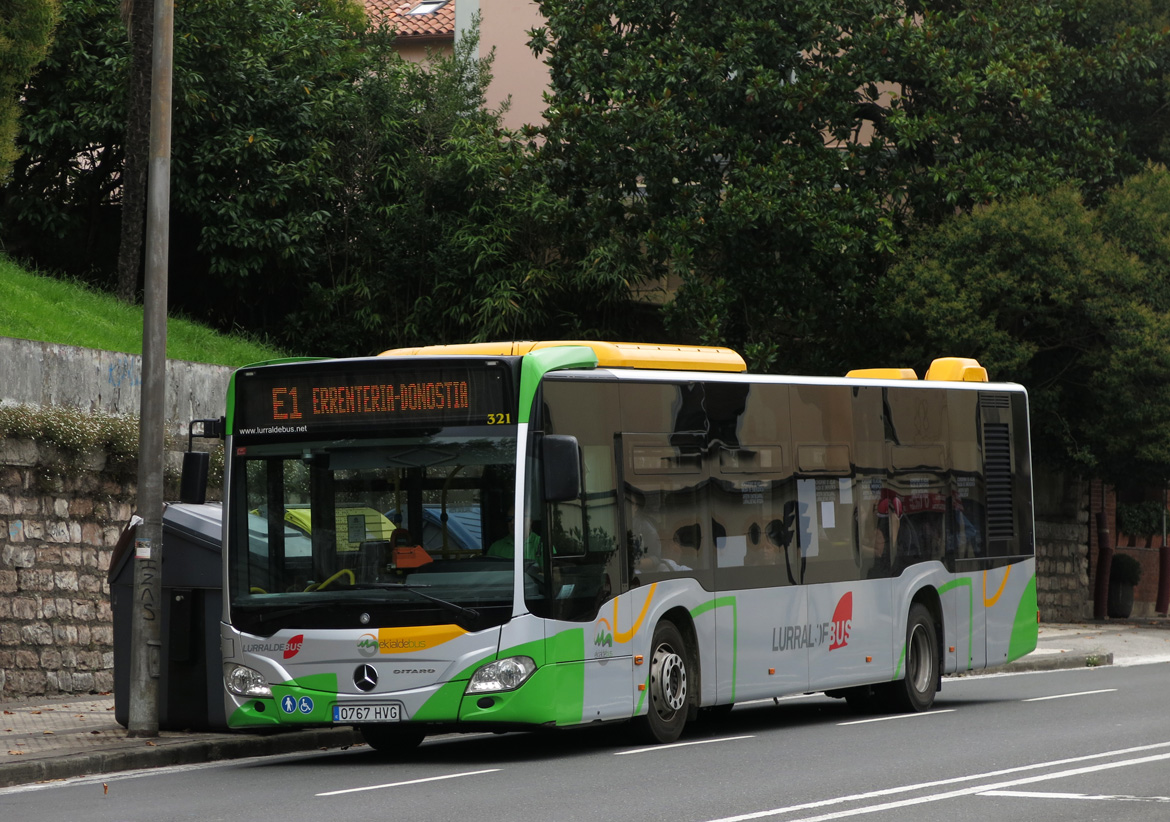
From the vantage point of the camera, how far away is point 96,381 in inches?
639

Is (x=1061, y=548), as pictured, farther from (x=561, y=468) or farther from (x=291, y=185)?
(x=561, y=468)

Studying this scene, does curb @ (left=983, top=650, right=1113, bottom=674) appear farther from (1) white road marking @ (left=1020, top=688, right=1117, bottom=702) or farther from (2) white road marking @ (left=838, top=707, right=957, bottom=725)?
(2) white road marking @ (left=838, top=707, right=957, bottom=725)

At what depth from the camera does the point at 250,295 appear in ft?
92.0

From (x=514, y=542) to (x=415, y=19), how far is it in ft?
113

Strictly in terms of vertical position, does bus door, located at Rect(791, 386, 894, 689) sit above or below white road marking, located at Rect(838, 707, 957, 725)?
above

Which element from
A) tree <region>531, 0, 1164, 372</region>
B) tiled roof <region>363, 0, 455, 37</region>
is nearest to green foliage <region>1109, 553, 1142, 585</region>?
tree <region>531, 0, 1164, 372</region>

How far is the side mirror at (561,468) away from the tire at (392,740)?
8.16 feet

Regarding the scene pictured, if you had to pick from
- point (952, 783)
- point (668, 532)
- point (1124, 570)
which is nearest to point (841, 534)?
point (668, 532)

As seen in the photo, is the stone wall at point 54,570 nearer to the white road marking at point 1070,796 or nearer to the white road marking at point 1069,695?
the white road marking at point 1069,695

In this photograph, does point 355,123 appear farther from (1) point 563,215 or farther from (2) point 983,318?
(2) point 983,318

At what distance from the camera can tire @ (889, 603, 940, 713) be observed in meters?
14.9

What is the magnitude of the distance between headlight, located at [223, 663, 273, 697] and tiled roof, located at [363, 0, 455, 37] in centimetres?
3154

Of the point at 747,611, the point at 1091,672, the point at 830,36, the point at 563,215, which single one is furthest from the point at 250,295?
the point at 747,611

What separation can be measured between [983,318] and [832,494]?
11852 millimetres
